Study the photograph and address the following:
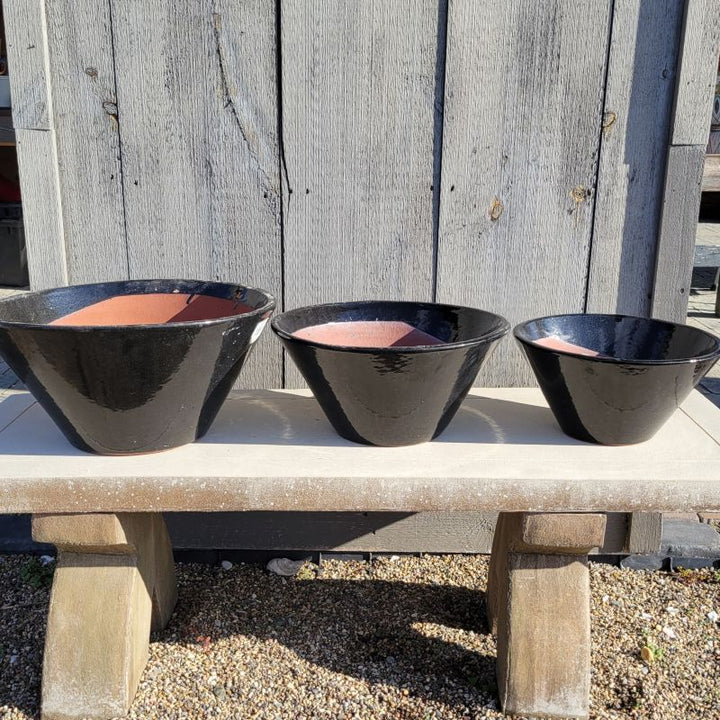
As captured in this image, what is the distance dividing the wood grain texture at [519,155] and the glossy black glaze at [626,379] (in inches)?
9.5

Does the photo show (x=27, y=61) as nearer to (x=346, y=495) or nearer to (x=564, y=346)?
(x=346, y=495)

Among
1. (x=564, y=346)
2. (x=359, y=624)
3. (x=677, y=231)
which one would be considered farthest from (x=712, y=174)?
(x=359, y=624)

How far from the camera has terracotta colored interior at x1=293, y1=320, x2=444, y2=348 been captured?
5.27 feet

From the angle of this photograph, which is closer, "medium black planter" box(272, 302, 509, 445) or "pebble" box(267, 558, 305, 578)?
"medium black planter" box(272, 302, 509, 445)

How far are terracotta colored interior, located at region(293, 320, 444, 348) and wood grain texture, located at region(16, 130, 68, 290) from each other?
65 centimetres

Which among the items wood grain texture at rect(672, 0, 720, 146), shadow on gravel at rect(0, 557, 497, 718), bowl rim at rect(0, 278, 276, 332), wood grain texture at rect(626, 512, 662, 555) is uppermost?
wood grain texture at rect(672, 0, 720, 146)

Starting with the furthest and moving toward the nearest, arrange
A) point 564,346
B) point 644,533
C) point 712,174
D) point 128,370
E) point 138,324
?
1. point 712,174
2. point 644,533
3. point 564,346
4. point 138,324
5. point 128,370

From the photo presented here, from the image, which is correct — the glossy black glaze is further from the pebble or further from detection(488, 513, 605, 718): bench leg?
the pebble

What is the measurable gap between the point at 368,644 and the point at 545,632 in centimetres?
47

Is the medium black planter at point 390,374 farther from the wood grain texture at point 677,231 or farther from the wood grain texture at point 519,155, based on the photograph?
the wood grain texture at point 677,231

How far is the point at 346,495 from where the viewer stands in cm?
131

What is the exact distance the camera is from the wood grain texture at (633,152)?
1.65 metres

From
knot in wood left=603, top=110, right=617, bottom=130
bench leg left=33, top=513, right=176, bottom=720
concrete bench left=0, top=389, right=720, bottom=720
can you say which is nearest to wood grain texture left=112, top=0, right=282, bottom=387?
concrete bench left=0, top=389, right=720, bottom=720

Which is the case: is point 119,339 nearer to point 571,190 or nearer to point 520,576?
point 520,576
